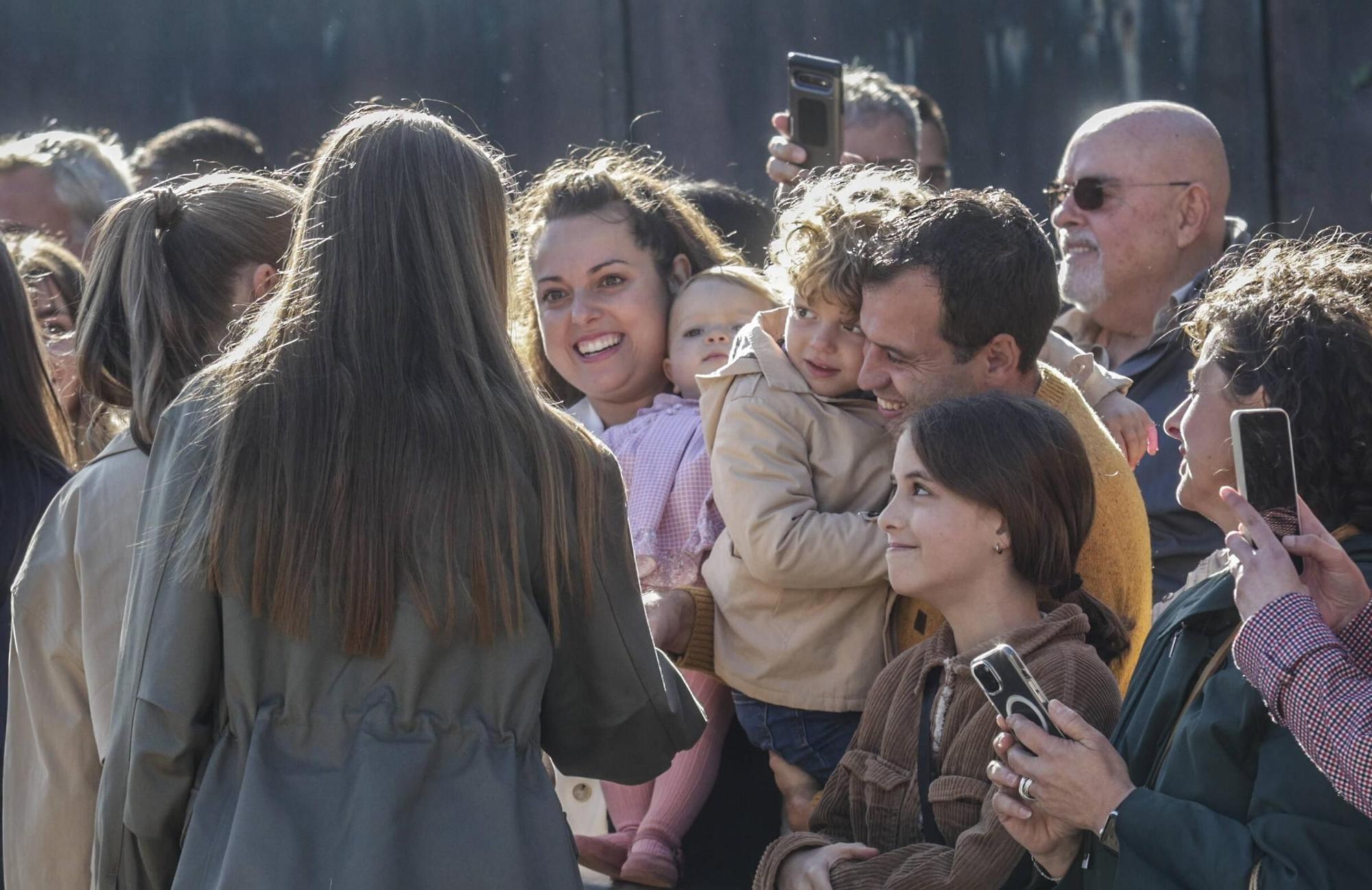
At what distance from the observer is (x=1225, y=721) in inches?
82.0

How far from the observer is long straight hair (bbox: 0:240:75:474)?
343 cm

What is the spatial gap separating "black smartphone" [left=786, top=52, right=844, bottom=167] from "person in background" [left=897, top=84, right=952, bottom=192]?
1.16 metres

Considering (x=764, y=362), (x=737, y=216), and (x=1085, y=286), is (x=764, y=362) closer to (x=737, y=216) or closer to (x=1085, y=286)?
(x=737, y=216)

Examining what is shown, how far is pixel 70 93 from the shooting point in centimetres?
712

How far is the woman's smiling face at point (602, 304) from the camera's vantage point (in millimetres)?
3951

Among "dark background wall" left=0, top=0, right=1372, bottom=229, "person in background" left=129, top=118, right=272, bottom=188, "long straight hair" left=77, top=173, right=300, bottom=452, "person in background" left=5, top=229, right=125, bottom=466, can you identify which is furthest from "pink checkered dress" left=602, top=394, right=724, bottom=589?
"person in background" left=129, top=118, right=272, bottom=188

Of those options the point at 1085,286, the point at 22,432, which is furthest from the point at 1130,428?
the point at 22,432

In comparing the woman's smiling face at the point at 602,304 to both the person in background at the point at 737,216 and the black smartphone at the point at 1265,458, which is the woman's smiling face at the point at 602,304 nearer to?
the person in background at the point at 737,216

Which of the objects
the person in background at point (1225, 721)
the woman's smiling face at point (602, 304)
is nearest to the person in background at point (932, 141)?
the woman's smiling face at point (602, 304)

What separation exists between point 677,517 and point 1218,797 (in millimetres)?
1746

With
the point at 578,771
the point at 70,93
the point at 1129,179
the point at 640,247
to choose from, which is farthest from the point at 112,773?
the point at 70,93

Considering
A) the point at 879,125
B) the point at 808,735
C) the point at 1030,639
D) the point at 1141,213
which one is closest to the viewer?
the point at 1030,639

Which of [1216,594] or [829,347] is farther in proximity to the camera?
[829,347]

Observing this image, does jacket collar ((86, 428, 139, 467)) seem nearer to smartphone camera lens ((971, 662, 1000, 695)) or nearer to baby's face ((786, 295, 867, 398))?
baby's face ((786, 295, 867, 398))
